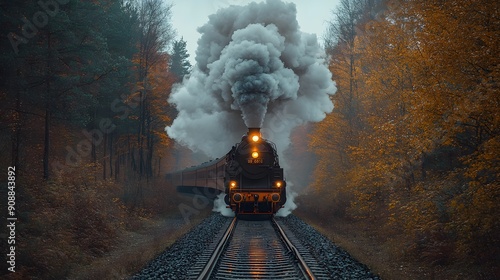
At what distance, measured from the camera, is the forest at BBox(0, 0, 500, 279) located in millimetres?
7992

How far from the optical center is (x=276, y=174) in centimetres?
1581

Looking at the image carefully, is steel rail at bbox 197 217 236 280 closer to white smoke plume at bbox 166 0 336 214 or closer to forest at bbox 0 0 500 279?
forest at bbox 0 0 500 279

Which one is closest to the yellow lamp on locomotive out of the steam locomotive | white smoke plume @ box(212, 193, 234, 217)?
the steam locomotive

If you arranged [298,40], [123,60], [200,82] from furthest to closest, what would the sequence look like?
[200,82], [298,40], [123,60]

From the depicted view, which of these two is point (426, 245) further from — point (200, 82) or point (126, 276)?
point (200, 82)

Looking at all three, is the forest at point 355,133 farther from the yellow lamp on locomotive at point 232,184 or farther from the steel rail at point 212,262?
the yellow lamp on locomotive at point 232,184

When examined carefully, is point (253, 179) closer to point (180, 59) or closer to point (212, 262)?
point (212, 262)

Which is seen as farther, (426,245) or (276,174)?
(276,174)

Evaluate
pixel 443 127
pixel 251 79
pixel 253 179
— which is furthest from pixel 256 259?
pixel 251 79

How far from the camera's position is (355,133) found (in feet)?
68.6

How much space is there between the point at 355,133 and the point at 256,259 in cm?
1351

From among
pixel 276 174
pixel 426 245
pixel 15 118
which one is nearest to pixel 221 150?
pixel 276 174

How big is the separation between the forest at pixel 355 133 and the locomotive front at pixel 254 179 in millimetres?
2504

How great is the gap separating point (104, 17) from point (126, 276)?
1203 centimetres
